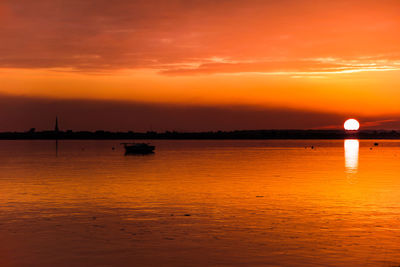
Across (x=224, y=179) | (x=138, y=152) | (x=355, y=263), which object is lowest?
(x=355, y=263)

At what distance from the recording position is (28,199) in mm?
39594

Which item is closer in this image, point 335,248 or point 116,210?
point 335,248

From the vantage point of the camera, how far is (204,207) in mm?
35062

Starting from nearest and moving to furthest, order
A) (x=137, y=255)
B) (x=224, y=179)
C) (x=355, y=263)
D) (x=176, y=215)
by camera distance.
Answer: (x=355, y=263)
(x=137, y=255)
(x=176, y=215)
(x=224, y=179)

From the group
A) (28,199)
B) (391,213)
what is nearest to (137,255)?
(391,213)

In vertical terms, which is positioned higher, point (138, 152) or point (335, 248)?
point (138, 152)

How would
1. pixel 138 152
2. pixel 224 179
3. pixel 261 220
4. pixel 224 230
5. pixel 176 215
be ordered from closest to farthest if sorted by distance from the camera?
1. pixel 224 230
2. pixel 261 220
3. pixel 176 215
4. pixel 224 179
5. pixel 138 152

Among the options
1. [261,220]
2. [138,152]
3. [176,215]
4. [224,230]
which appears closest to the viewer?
[224,230]

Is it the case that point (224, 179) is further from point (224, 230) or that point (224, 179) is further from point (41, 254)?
point (41, 254)

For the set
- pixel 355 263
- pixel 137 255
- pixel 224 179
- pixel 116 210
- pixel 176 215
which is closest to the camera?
pixel 355 263

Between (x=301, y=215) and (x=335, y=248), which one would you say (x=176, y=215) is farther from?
(x=335, y=248)

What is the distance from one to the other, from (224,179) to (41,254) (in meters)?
36.7

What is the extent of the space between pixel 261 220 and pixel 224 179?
27.7 meters

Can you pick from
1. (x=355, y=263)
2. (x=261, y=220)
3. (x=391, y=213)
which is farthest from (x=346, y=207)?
(x=355, y=263)
